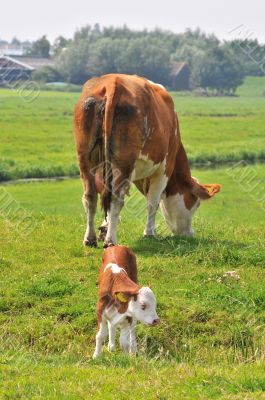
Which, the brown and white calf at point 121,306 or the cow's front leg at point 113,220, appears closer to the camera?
the brown and white calf at point 121,306

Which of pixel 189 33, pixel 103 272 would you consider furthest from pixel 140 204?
pixel 189 33

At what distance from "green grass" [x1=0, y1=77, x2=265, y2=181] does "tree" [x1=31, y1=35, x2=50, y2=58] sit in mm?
62660

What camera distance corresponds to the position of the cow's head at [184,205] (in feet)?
45.1

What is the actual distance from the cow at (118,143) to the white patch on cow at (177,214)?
1.86 ft

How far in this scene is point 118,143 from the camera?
11539 mm

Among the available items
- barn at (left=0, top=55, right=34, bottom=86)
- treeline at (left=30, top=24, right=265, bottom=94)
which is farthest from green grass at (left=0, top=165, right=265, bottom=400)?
treeline at (left=30, top=24, right=265, bottom=94)

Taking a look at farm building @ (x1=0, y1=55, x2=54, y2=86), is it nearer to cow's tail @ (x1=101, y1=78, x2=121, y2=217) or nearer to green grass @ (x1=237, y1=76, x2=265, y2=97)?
green grass @ (x1=237, y1=76, x2=265, y2=97)

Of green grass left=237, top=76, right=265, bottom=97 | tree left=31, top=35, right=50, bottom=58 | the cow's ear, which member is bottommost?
green grass left=237, top=76, right=265, bottom=97

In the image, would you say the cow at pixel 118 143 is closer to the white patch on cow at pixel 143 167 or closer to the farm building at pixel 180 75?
the white patch on cow at pixel 143 167

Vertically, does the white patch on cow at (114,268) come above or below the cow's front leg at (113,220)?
above

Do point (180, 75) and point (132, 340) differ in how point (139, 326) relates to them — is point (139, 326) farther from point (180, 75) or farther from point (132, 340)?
point (180, 75)

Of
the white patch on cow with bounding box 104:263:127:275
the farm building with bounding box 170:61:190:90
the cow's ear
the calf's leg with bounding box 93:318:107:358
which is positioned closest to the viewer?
the calf's leg with bounding box 93:318:107:358

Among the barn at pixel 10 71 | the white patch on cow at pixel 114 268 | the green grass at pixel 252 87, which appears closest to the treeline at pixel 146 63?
the green grass at pixel 252 87

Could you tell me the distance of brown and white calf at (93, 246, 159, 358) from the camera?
7641 millimetres
